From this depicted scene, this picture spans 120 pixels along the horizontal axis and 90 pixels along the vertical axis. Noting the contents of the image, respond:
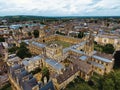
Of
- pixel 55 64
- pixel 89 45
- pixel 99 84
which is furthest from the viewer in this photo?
pixel 89 45

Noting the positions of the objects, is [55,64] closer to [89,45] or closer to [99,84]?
[99,84]

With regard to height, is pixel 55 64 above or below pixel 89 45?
below

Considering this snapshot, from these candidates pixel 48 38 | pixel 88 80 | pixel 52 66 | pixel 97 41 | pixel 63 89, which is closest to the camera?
pixel 63 89

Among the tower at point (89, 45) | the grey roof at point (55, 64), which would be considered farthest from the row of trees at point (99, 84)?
the tower at point (89, 45)

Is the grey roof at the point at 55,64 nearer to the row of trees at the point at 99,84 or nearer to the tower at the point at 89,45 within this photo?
the row of trees at the point at 99,84

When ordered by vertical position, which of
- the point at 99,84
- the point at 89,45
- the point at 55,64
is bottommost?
the point at 99,84

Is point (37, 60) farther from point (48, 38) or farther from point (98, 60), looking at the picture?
point (48, 38)

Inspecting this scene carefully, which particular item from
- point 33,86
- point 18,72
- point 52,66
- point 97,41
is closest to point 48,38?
point 97,41

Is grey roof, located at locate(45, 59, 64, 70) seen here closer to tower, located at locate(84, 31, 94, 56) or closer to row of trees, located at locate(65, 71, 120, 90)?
row of trees, located at locate(65, 71, 120, 90)

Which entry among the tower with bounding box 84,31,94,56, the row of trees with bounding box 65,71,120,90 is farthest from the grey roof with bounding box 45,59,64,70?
the tower with bounding box 84,31,94,56

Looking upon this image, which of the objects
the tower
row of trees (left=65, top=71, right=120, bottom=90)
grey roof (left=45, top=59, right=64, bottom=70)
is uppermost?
the tower

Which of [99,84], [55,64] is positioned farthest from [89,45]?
[99,84]
